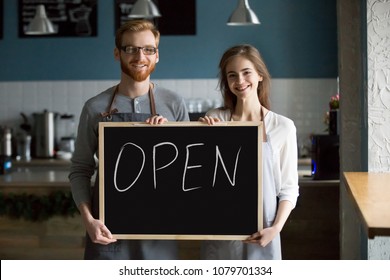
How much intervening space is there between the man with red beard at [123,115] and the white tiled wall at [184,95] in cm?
433

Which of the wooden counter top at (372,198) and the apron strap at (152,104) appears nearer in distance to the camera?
the wooden counter top at (372,198)

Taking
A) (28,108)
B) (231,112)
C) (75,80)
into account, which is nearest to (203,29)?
(75,80)

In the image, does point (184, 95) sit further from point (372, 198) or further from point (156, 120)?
point (372, 198)

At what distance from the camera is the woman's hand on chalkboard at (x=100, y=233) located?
7.74 ft

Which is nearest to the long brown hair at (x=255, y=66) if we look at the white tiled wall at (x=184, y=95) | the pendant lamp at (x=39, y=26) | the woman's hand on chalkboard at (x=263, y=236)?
the woman's hand on chalkboard at (x=263, y=236)

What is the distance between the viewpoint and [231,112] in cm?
251

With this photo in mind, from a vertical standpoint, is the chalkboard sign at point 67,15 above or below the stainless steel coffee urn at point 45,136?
above

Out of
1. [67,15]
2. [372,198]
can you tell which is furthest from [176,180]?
[67,15]

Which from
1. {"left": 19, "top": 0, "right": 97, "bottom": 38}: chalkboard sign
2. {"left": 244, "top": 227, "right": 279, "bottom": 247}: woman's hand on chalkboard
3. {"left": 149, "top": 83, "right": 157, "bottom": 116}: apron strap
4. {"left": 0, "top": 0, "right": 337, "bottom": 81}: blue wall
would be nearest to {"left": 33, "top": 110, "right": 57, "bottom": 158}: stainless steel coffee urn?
{"left": 0, "top": 0, "right": 337, "bottom": 81}: blue wall

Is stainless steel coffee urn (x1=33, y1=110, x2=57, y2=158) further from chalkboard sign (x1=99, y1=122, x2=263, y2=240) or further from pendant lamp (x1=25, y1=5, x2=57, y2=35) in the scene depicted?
chalkboard sign (x1=99, y1=122, x2=263, y2=240)

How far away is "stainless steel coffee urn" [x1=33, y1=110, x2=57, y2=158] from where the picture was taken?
21.9ft

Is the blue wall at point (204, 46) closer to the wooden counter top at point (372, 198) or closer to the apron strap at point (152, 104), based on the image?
the wooden counter top at point (372, 198)

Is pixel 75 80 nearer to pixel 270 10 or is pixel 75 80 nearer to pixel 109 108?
pixel 270 10
